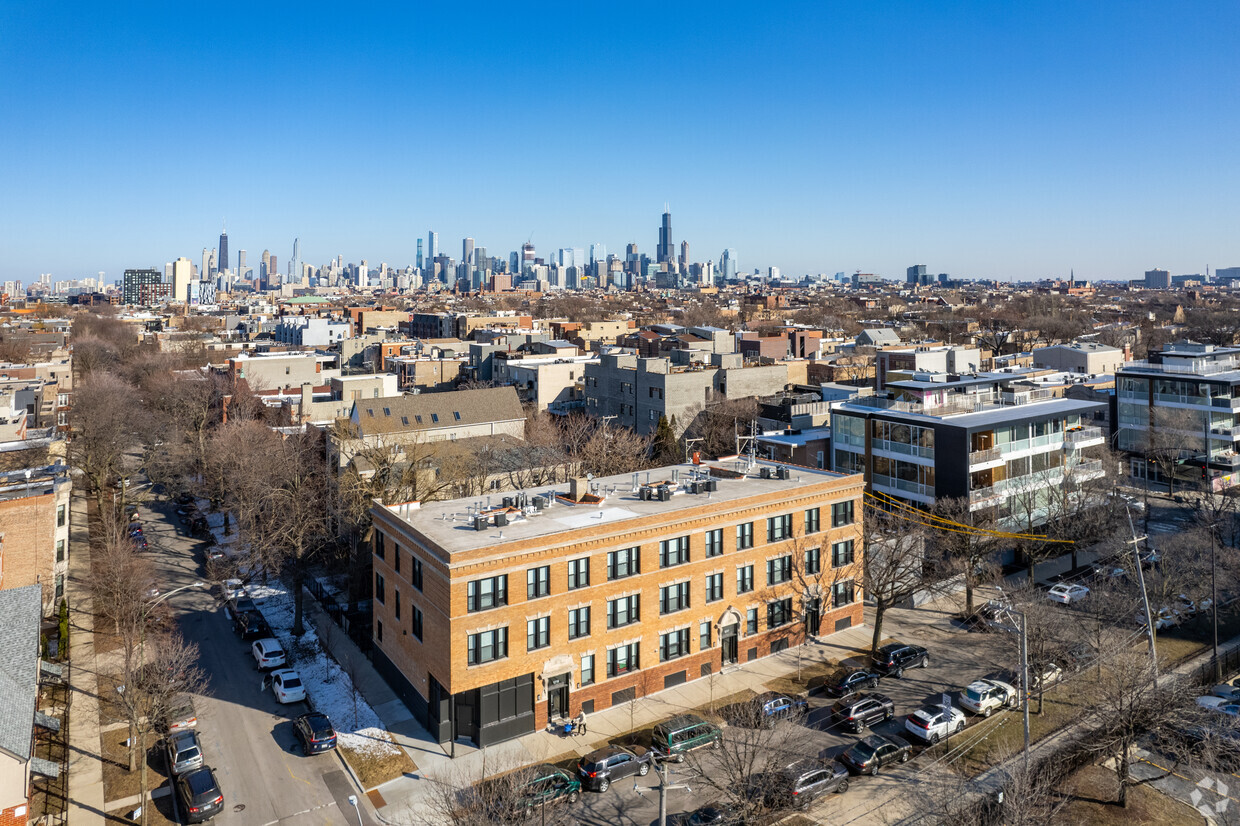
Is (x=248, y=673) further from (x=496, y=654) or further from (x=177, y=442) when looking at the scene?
(x=177, y=442)

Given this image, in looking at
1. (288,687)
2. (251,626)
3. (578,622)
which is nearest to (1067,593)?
(578,622)

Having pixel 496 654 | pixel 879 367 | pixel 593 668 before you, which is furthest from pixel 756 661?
pixel 879 367

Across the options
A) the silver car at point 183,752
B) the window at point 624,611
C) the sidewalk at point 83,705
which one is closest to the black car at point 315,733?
the silver car at point 183,752

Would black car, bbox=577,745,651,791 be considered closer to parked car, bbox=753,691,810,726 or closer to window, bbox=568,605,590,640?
parked car, bbox=753,691,810,726

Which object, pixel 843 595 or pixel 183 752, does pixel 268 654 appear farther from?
pixel 843 595

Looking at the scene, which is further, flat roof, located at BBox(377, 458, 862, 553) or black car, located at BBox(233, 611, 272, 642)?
black car, located at BBox(233, 611, 272, 642)

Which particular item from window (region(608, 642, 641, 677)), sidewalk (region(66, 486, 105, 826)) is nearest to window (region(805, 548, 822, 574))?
window (region(608, 642, 641, 677))
